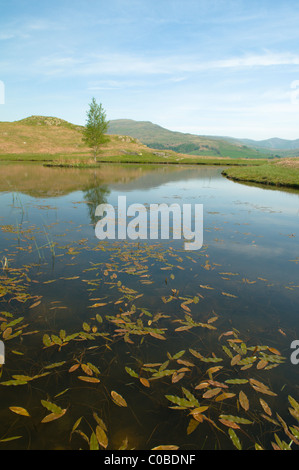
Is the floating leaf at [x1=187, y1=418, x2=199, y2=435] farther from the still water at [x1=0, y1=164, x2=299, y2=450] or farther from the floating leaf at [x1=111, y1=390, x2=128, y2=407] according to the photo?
the floating leaf at [x1=111, y1=390, x2=128, y2=407]

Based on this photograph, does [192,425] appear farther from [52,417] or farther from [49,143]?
[49,143]

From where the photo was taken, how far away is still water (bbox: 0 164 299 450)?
8.36ft

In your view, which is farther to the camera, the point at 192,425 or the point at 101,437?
the point at 192,425

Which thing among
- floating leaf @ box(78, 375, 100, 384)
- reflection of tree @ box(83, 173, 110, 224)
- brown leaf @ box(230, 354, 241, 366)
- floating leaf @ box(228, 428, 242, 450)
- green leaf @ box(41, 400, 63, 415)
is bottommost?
floating leaf @ box(228, 428, 242, 450)

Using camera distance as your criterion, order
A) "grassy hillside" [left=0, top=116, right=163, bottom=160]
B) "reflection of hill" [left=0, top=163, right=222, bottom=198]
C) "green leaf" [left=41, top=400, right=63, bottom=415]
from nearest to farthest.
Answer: "green leaf" [left=41, top=400, right=63, bottom=415] → "reflection of hill" [left=0, top=163, right=222, bottom=198] → "grassy hillside" [left=0, top=116, right=163, bottom=160]

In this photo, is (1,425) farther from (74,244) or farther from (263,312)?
(74,244)

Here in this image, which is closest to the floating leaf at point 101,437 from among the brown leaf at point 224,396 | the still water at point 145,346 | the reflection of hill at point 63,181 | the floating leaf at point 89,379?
the still water at point 145,346

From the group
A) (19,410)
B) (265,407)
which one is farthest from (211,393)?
(19,410)

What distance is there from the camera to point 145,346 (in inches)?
145

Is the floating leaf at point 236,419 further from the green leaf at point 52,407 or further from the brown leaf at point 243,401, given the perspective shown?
the green leaf at point 52,407

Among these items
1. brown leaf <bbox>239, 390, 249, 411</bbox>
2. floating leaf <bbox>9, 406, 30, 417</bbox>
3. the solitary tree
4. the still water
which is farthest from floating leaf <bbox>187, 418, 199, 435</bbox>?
the solitary tree

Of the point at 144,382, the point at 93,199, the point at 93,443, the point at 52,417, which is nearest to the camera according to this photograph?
the point at 93,443

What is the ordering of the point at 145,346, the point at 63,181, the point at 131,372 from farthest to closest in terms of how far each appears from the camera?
the point at 63,181
the point at 145,346
the point at 131,372

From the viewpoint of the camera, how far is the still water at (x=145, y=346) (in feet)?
8.36
